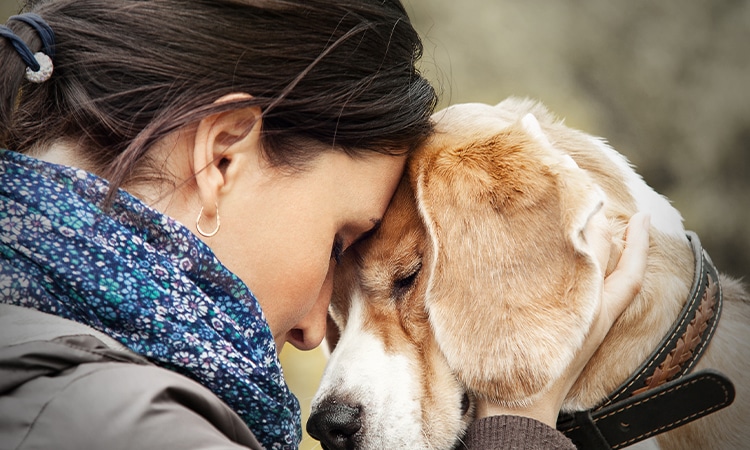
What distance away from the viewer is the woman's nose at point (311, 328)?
1685mm

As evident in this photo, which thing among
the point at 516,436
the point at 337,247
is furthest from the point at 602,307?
the point at 337,247

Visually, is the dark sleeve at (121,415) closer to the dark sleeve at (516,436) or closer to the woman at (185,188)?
the woman at (185,188)

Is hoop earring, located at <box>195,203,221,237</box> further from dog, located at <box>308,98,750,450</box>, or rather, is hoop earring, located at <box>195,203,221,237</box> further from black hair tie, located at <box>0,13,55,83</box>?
dog, located at <box>308,98,750,450</box>

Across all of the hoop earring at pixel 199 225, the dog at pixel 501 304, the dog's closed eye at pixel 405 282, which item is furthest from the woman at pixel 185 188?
the dog's closed eye at pixel 405 282

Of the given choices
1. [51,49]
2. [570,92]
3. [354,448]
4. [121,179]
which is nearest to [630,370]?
[354,448]

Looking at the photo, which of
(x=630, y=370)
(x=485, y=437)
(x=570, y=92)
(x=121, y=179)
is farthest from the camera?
(x=570, y=92)

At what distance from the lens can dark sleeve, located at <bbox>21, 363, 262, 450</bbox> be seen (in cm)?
96

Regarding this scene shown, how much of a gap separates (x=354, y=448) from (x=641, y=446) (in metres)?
0.67

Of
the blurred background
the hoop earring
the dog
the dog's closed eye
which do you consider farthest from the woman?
the blurred background

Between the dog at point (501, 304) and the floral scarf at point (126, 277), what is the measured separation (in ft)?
1.45

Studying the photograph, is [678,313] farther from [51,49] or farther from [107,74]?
[51,49]

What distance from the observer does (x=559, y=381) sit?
163 centimetres

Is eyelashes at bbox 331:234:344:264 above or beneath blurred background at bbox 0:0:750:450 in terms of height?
above

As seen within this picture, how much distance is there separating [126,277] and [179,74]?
15.1 inches
